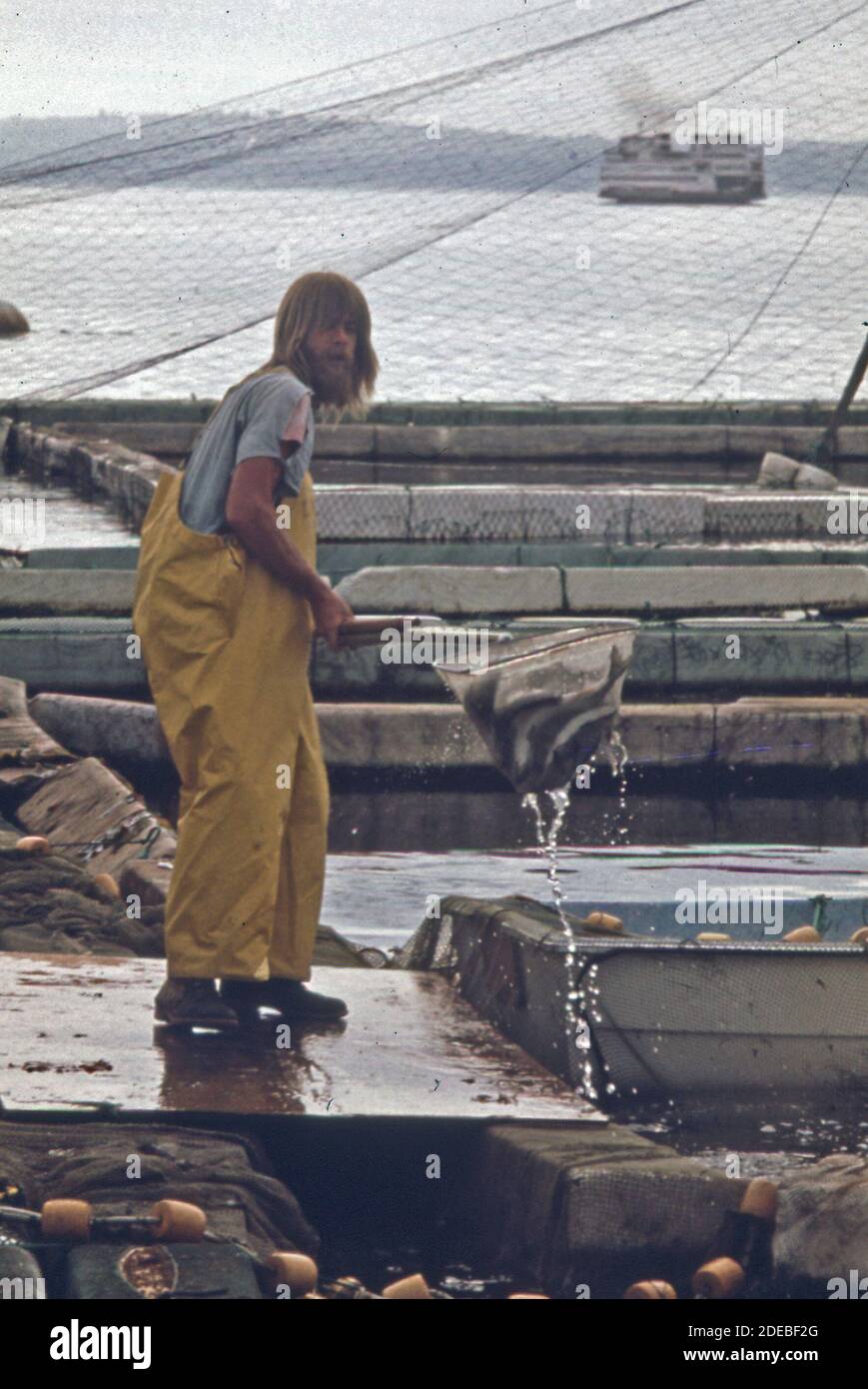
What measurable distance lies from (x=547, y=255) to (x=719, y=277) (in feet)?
20.4

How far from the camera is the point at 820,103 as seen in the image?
52438 mm

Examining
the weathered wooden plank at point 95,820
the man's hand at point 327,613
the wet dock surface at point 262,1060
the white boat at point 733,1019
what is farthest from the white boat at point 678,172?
the man's hand at point 327,613

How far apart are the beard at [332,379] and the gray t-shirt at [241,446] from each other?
0.08 meters

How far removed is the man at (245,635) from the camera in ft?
13.4

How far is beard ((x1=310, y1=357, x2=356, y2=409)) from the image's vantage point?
4.21 meters

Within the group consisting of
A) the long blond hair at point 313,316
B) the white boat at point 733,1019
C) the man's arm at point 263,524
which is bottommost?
the white boat at point 733,1019

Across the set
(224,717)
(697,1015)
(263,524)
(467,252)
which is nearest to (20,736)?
(697,1015)

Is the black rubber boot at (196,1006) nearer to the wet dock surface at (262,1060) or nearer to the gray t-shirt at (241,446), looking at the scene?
the wet dock surface at (262,1060)

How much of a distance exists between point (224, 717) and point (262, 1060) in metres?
Result: 0.72

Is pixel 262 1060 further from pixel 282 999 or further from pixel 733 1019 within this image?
pixel 733 1019

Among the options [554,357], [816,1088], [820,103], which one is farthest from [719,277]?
Result: [816,1088]

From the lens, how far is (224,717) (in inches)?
161

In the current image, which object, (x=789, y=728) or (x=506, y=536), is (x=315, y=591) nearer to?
(x=789, y=728)

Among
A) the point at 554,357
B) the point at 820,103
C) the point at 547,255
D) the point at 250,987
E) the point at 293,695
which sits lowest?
the point at 250,987
